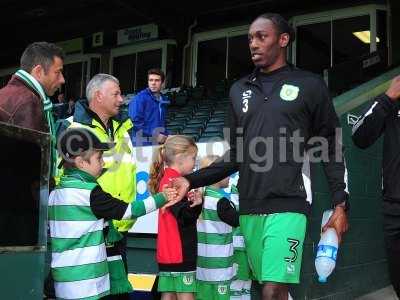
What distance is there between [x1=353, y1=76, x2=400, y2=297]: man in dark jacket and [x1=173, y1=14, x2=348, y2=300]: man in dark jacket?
19cm

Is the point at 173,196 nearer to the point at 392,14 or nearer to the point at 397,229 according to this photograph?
the point at 397,229

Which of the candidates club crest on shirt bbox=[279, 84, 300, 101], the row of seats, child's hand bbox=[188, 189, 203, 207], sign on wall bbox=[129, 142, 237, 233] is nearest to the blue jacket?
sign on wall bbox=[129, 142, 237, 233]

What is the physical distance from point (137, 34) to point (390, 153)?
16078mm

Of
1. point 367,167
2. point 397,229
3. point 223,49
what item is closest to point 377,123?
point 397,229

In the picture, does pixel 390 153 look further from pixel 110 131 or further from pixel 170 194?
pixel 110 131

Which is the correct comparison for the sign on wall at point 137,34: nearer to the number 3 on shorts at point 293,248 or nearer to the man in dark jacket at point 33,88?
the man in dark jacket at point 33,88

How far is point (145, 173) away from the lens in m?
6.30

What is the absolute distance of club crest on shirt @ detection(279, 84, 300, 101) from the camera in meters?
2.87

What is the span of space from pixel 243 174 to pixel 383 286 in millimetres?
3105

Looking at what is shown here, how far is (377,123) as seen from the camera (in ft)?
9.62

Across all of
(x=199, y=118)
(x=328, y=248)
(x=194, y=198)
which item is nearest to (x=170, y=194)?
(x=194, y=198)

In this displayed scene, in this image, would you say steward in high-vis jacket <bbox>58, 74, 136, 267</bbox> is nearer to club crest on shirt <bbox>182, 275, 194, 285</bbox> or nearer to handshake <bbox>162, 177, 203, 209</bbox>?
club crest on shirt <bbox>182, 275, 194, 285</bbox>

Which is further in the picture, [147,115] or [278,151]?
[147,115]

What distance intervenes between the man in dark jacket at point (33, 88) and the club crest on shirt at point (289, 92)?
134cm
